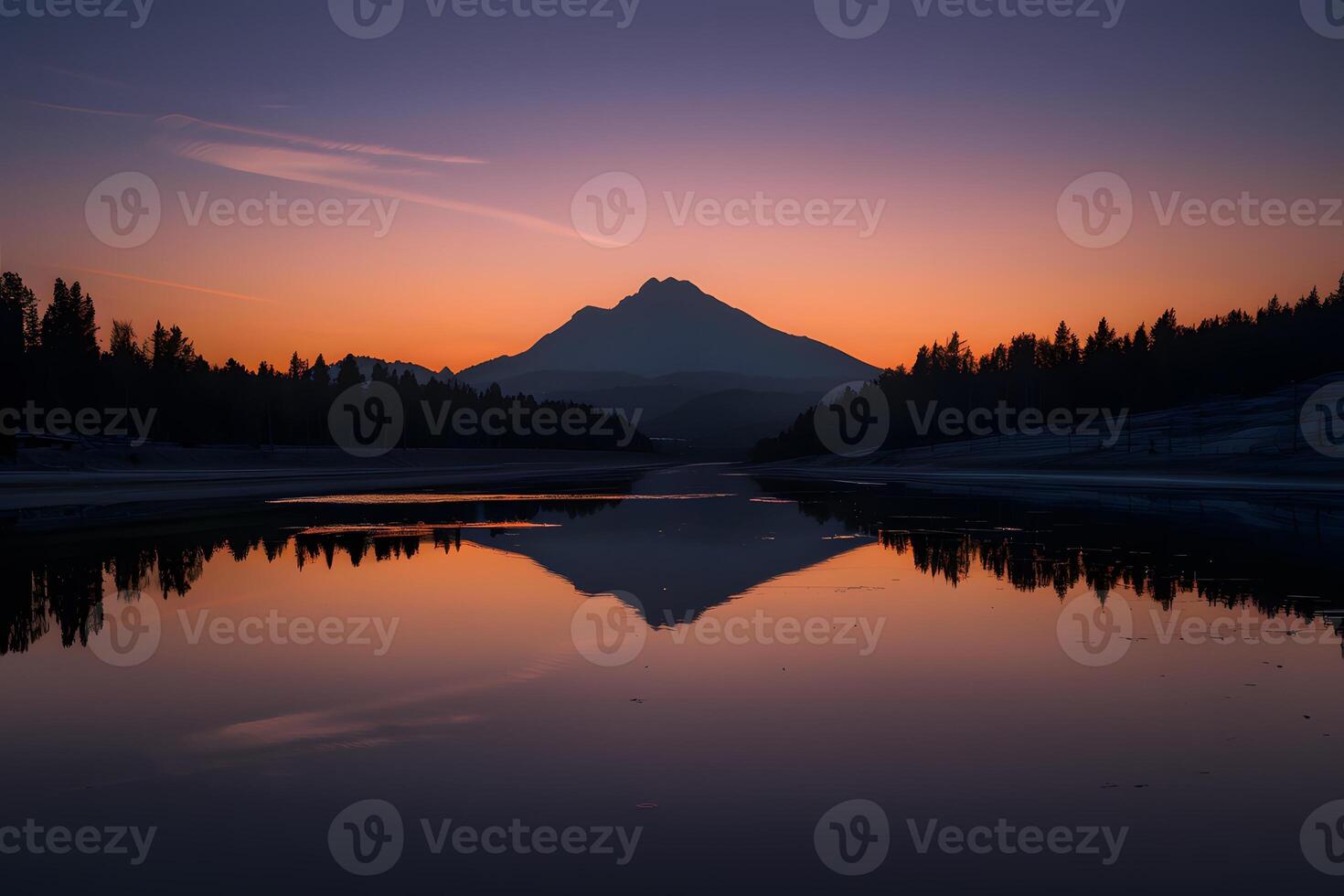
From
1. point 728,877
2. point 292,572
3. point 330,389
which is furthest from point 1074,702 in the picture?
point 330,389

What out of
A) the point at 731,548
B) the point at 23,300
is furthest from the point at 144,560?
the point at 23,300

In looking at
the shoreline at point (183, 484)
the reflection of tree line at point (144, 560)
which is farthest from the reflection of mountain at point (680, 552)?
the shoreline at point (183, 484)

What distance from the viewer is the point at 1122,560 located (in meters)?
23.5

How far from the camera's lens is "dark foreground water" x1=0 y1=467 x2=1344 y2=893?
6.98 m

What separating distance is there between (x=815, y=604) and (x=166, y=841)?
1253 cm

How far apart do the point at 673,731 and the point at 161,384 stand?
450 feet

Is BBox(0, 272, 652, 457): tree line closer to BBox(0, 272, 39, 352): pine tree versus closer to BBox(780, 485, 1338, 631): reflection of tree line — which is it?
BBox(0, 272, 39, 352): pine tree

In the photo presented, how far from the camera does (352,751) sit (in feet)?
30.5

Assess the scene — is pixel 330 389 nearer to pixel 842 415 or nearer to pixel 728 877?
pixel 842 415

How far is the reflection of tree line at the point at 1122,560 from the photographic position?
18438 millimetres

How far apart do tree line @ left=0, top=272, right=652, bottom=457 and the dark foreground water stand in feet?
288

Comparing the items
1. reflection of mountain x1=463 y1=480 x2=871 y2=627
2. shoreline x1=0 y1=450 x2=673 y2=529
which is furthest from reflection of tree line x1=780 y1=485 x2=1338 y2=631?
shoreline x1=0 y1=450 x2=673 y2=529

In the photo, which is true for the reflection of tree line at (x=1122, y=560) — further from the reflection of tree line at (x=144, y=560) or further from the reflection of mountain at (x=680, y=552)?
the reflection of tree line at (x=144, y=560)

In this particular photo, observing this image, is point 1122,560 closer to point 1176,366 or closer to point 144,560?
point 144,560
